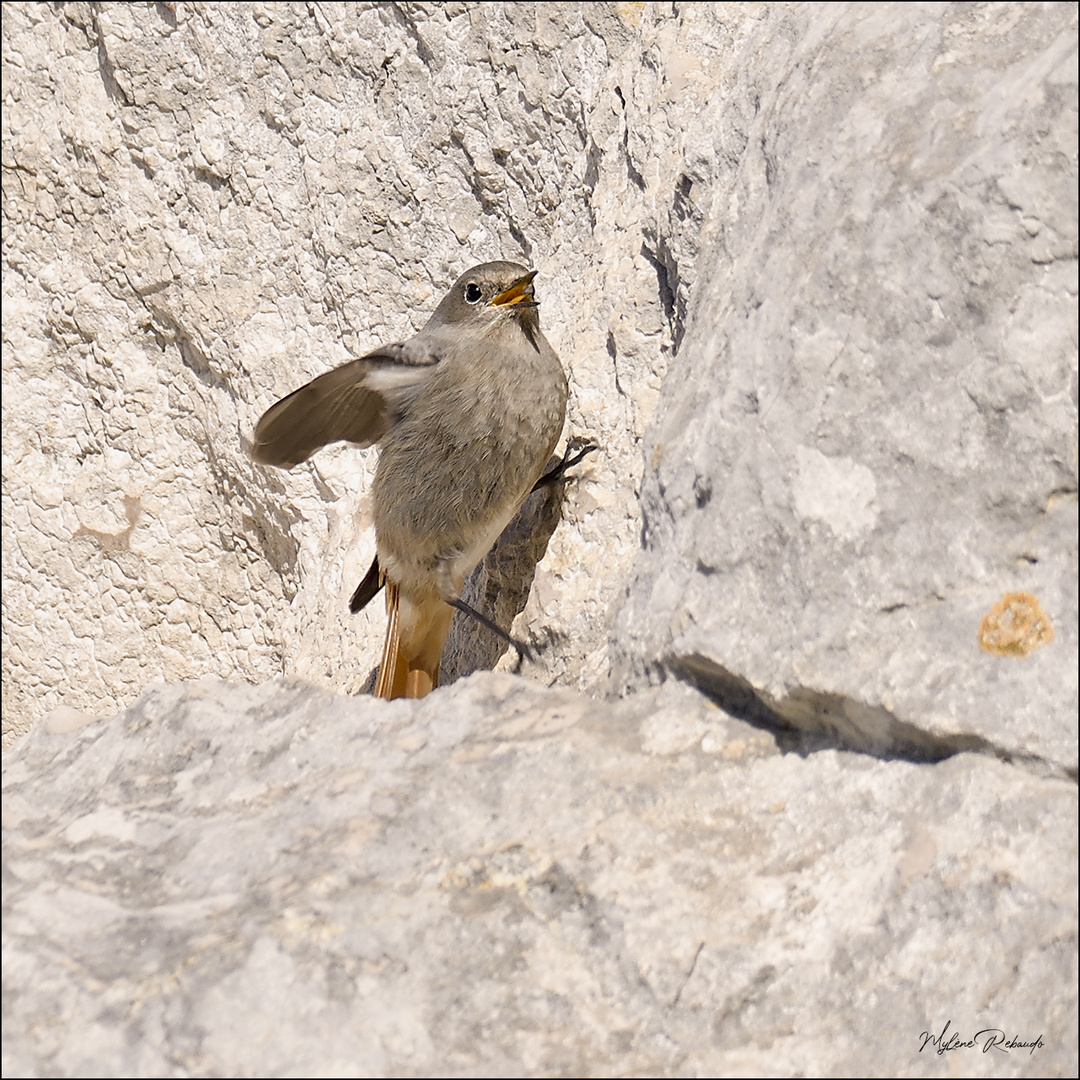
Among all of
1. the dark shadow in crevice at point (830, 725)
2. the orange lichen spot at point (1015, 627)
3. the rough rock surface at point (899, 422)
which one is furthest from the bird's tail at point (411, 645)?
the orange lichen spot at point (1015, 627)

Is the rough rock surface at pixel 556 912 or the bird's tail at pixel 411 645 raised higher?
the rough rock surface at pixel 556 912

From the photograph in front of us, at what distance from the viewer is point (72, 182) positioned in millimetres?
4449

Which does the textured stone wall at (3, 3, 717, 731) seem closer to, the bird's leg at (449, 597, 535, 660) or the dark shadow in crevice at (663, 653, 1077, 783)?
the bird's leg at (449, 597, 535, 660)

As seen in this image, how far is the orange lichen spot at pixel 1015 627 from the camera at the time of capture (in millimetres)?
1616

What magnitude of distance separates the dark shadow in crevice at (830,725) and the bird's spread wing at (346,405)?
1.76 m

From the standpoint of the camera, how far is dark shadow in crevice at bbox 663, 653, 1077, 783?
5.31ft

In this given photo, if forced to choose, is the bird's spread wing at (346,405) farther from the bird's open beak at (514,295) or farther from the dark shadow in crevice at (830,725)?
the dark shadow in crevice at (830,725)

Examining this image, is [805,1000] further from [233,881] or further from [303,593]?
[303,593]

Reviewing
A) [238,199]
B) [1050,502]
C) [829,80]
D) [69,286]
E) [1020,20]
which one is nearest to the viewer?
[1050,502]

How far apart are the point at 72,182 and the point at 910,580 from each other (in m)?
3.76

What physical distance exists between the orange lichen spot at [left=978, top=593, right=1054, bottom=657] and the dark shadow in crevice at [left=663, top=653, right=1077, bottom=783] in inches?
5.1

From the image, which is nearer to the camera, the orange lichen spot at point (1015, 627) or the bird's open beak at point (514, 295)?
the orange lichen spot at point (1015, 627)

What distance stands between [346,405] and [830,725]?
2125 mm

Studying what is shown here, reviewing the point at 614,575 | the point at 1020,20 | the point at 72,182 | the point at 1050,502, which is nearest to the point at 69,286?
the point at 72,182
